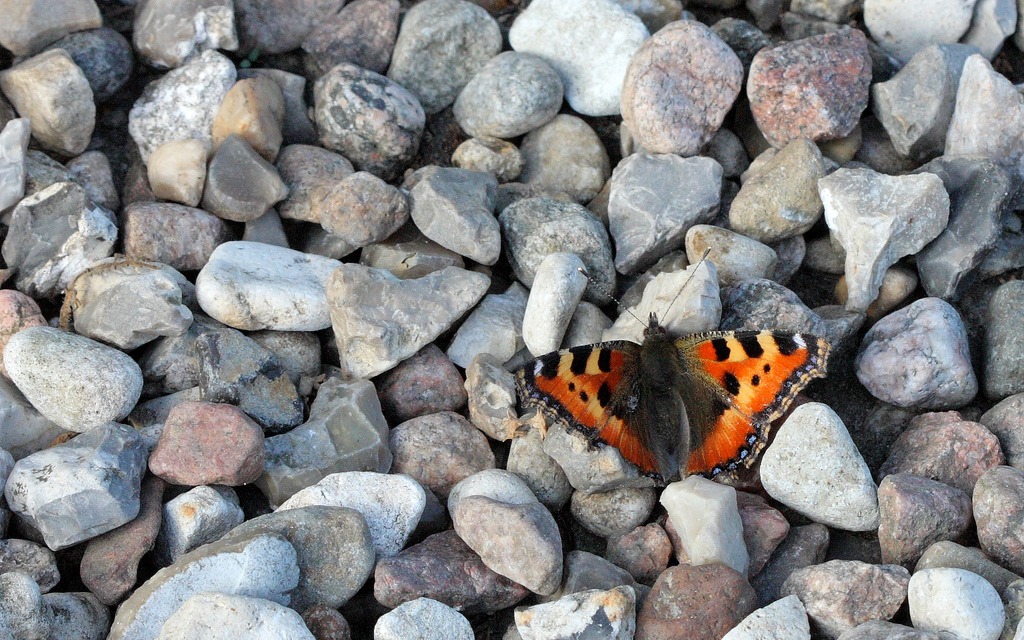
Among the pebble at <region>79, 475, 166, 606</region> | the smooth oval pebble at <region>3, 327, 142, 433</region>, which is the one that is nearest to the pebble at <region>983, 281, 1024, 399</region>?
the pebble at <region>79, 475, 166, 606</region>

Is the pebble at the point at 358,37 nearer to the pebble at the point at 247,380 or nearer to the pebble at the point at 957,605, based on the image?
the pebble at the point at 247,380

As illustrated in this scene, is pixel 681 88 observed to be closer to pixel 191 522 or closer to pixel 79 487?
pixel 191 522

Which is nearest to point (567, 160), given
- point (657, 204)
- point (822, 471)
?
point (657, 204)

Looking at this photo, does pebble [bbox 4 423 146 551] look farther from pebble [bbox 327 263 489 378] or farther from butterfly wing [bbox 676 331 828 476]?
butterfly wing [bbox 676 331 828 476]

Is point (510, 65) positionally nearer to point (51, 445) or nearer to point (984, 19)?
point (984, 19)

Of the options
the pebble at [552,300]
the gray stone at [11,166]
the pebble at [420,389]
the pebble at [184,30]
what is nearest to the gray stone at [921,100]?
the pebble at [552,300]

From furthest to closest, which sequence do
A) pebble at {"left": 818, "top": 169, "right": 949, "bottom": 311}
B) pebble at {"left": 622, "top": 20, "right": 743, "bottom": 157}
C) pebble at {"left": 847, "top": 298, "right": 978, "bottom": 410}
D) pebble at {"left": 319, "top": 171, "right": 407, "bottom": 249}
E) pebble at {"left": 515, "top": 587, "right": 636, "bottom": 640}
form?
pebble at {"left": 622, "top": 20, "right": 743, "bottom": 157}, pebble at {"left": 319, "top": 171, "right": 407, "bottom": 249}, pebble at {"left": 818, "top": 169, "right": 949, "bottom": 311}, pebble at {"left": 847, "top": 298, "right": 978, "bottom": 410}, pebble at {"left": 515, "top": 587, "right": 636, "bottom": 640}

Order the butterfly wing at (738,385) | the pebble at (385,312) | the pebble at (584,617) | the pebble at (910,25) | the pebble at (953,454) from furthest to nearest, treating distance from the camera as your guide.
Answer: the pebble at (910,25) < the pebble at (385,312) < the pebble at (953,454) < the butterfly wing at (738,385) < the pebble at (584,617)
